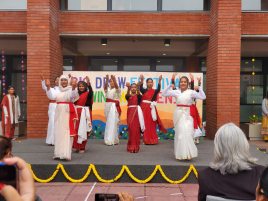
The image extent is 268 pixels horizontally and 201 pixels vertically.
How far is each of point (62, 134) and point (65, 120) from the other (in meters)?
0.31

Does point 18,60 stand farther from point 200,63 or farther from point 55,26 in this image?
point 200,63

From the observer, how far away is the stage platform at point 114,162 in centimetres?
800

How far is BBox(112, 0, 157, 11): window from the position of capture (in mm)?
13312

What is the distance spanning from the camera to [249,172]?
3068mm

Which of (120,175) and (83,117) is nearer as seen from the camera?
(120,175)

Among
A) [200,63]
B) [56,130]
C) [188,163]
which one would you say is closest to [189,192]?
[188,163]

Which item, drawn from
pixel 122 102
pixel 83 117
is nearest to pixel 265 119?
pixel 122 102

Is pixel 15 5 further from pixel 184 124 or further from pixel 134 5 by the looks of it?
pixel 184 124

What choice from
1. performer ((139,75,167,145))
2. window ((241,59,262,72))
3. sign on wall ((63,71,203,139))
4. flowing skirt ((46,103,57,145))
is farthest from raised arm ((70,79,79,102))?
window ((241,59,262,72))

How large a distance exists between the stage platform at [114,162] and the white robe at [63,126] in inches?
8.5

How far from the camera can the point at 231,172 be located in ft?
10.0

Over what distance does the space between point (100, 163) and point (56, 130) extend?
49.1 inches

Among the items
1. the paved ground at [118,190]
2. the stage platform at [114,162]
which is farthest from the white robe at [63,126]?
the paved ground at [118,190]

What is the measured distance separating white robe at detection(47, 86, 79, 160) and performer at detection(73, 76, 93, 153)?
0.92 metres
